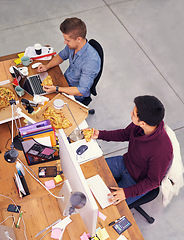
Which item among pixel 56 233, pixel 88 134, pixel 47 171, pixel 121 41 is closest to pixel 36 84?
pixel 88 134

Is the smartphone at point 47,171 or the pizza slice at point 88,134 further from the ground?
the pizza slice at point 88,134

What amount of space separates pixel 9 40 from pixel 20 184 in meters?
3.09

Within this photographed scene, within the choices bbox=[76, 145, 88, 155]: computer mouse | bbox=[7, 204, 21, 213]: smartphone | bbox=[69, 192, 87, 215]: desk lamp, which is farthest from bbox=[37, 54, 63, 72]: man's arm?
bbox=[69, 192, 87, 215]: desk lamp

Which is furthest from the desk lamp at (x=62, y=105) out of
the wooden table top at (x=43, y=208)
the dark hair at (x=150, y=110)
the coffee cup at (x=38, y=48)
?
the coffee cup at (x=38, y=48)

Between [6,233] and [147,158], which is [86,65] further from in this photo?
[6,233]

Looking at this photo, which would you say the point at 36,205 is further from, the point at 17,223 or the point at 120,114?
the point at 120,114

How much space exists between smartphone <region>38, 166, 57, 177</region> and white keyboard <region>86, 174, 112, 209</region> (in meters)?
0.28

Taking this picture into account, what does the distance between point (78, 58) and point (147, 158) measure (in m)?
1.26

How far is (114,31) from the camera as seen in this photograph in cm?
466

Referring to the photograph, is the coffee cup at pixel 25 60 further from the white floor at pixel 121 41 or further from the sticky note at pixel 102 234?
the sticky note at pixel 102 234

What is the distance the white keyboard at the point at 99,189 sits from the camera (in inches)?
80.5

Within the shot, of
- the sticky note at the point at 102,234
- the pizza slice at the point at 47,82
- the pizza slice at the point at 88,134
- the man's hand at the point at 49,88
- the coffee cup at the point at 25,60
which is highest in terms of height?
the coffee cup at the point at 25,60

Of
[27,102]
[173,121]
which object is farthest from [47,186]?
[173,121]

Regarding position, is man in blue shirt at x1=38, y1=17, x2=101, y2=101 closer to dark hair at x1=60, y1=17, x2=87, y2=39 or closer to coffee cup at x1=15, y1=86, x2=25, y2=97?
dark hair at x1=60, y1=17, x2=87, y2=39
